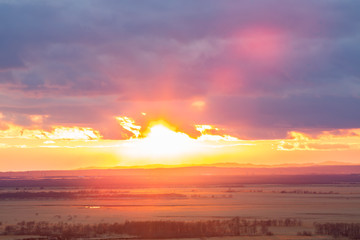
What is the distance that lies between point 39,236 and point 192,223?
1245 centimetres

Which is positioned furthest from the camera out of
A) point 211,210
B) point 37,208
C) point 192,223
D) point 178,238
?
point 37,208

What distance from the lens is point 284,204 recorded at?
67000 millimetres

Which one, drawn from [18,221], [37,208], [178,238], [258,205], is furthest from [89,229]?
[258,205]

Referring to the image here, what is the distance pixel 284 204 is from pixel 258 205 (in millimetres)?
3730

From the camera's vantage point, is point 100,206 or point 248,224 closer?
point 248,224

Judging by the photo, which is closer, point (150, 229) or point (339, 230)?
point (339, 230)

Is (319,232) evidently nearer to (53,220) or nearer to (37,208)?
(53,220)

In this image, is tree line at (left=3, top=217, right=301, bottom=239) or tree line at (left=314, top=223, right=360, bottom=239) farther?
tree line at (left=3, top=217, right=301, bottom=239)

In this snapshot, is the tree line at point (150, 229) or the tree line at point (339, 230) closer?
the tree line at point (339, 230)

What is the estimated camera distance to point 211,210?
58.5 meters

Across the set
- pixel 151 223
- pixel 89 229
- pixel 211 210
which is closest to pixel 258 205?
pixel 211 210

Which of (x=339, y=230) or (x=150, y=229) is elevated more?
(x=150, y=229)

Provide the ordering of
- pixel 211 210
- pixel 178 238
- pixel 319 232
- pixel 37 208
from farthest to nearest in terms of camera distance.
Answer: pixel 37 208, pixel 211 210, pixel 319 232, pixel 178 238

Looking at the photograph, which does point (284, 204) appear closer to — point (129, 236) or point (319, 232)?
point (319, 232)
